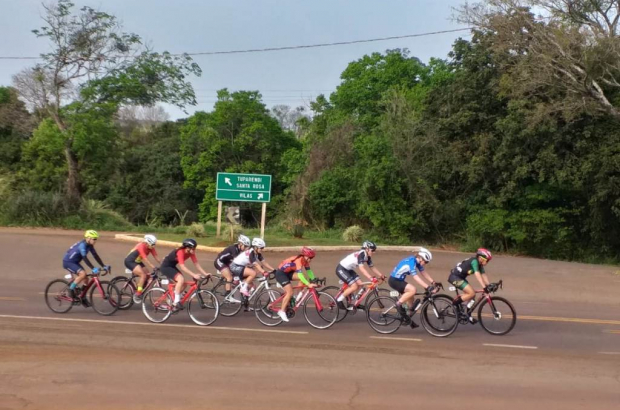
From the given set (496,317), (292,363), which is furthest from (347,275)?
(292,363)

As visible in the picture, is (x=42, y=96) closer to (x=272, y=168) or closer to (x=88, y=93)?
(x=88, y=93)

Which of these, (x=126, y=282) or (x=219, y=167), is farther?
(x=219, y=167)

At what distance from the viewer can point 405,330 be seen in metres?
13.4

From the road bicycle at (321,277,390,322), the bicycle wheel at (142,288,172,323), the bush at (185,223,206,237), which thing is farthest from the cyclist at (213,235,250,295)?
the bush at (185,223,206,237)

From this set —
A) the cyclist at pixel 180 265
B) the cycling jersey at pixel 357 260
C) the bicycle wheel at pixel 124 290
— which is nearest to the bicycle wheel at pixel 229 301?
the cyclist at pixel 180 265

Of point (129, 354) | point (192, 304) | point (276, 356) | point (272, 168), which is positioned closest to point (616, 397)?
point (276, 356)

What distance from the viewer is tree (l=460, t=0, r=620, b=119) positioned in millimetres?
25875

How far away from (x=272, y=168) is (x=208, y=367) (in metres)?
42.7

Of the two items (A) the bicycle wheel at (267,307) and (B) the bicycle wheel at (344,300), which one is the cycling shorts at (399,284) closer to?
(B) the bicycle wheel at (344,300)

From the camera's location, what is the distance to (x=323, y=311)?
527 inches

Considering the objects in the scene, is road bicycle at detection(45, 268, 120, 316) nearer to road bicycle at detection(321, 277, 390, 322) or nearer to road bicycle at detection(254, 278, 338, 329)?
road bicycle at detection(254, 278, 338, 329)

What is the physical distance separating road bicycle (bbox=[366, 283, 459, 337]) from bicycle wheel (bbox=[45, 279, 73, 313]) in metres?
6.45

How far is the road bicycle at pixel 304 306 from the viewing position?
43.9 ft

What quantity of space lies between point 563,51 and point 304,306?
1794cm
